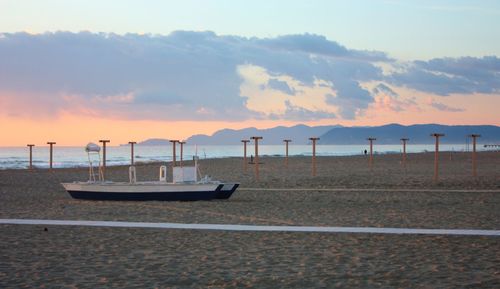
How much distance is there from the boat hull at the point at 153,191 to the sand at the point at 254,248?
34cm

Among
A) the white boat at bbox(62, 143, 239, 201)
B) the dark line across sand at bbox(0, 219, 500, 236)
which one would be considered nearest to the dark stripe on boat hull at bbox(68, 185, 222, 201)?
the white boat at bbox(62, 143, 239, 201)

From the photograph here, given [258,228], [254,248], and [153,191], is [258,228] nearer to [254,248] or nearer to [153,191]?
[254,248]

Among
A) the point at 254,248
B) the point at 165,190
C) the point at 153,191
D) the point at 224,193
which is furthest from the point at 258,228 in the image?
the point at 153,191

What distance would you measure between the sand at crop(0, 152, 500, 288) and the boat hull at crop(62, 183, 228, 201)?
13.2 inches

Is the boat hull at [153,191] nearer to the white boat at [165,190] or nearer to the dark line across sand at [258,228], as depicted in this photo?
the white boat at [165,190]

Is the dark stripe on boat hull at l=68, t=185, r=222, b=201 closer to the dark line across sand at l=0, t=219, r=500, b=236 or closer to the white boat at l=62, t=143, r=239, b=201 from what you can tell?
the white boat at l=62, t=143, r=239, b=201

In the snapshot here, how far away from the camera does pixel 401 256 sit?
10.3 meters

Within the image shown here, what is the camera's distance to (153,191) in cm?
1988

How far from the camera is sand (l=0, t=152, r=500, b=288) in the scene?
8688 mm

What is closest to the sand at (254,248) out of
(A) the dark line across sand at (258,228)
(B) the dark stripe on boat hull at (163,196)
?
(B) the dark stripe on boat hull at (163,196)

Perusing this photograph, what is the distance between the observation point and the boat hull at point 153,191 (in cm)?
1980

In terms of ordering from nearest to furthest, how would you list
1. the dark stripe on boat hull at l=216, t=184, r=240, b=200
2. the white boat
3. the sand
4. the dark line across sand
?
the sand → the dark line across sand → the white boat → the dark stripe on boat hull at l=216, t=184, r=240, b=200

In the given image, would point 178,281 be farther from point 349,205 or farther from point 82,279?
point 349,205

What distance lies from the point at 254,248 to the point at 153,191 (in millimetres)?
9215
